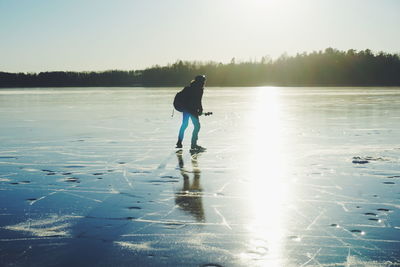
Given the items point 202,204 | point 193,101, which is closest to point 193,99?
point 193,101

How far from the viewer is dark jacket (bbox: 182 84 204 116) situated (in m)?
10.8

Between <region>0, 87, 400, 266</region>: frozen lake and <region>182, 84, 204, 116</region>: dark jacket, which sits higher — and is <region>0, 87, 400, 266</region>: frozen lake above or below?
below

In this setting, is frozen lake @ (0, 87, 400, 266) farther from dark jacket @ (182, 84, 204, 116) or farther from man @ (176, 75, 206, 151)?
dark jacket @ (182, 84, 204, 116)

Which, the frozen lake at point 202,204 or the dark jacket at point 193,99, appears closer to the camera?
the frozen lake at point 202,204

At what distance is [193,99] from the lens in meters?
10.8

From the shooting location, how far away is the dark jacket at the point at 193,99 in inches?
424

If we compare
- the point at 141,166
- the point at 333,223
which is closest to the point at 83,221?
the point at 333,223

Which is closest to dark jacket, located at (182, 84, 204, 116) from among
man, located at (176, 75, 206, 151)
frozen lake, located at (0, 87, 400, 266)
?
man, located at (176, 75, 206, 151)

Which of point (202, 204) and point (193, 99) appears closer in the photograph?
point (202, 204)

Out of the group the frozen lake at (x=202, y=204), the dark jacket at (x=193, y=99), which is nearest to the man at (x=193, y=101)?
the dark jacket at (x=193, y=99)

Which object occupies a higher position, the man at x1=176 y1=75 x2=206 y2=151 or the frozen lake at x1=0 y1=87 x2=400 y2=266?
the man at x1=176 y1=75 x2=206 y2=151

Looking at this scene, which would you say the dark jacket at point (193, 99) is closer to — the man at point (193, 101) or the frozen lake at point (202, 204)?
the man at point (193, 101)

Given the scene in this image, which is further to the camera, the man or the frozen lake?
the man

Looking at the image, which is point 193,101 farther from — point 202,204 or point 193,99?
point 202,204
